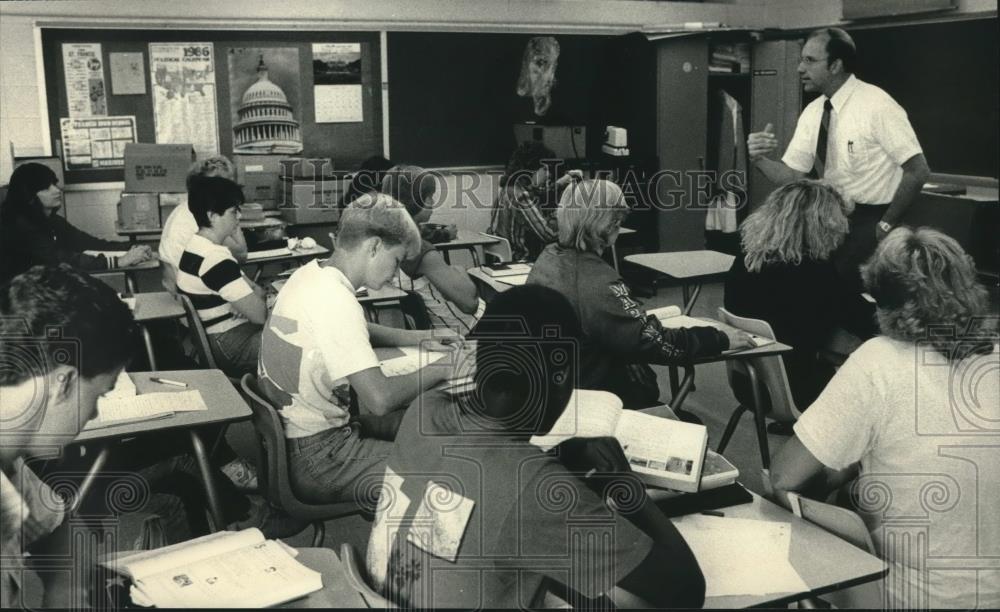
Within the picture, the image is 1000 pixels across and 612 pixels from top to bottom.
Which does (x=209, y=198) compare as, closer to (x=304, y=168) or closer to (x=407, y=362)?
(x=407, y=362)

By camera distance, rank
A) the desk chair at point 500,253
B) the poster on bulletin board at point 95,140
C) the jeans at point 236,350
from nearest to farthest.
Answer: the jeans at point 236,350, the desk chair at point 500,253, the poster on bulletin board at point 95,140

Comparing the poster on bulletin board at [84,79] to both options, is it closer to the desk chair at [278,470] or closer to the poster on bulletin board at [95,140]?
the poster on bulletin board at [95,140]

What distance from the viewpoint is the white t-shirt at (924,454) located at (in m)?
1.89

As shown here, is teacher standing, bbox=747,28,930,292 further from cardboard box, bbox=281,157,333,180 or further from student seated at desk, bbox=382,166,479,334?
cardboard box, bbox=281,157,333,180

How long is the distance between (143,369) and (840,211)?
308 centimetres

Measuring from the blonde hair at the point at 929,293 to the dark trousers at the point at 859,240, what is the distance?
185cm

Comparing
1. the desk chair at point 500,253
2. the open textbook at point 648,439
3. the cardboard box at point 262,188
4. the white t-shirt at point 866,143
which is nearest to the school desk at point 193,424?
the open textbook at point 648,439

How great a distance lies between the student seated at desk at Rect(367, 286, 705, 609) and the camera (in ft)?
5.19

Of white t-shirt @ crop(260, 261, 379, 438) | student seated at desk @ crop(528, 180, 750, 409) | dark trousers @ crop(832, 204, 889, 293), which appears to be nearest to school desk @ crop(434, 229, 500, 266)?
dark trousers @ crop(832, 204, 889, 293)

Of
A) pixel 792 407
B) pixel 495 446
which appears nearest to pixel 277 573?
pixel 495 446

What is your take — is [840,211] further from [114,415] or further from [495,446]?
[114,415]

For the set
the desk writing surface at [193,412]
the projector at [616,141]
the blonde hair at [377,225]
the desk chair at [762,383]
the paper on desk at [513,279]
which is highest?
the projector at [616,141]

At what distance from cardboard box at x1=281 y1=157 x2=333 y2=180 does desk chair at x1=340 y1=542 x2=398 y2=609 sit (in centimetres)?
497

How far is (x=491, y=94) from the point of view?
742cm
